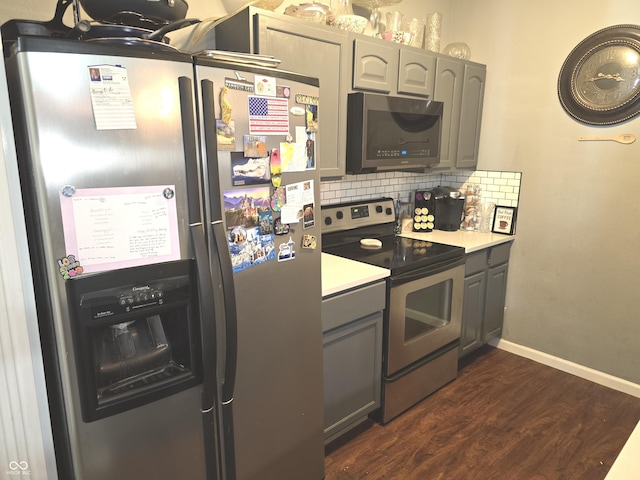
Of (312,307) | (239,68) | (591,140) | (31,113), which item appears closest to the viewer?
(31,113)

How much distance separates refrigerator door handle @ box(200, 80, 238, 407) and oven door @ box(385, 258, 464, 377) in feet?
3.38

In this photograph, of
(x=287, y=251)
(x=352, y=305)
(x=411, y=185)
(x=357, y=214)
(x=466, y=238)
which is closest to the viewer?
(x=287, y=251)

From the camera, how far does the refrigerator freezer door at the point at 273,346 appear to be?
1.31 metres

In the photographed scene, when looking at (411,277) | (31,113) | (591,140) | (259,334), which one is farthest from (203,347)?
(591,140)

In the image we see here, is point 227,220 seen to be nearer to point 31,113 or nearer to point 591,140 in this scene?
point 31,113

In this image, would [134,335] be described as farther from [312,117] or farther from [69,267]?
[312,117]

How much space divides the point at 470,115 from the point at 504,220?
2.69ft

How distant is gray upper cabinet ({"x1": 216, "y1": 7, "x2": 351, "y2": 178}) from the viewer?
1.79 metres

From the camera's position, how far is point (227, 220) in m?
1.31

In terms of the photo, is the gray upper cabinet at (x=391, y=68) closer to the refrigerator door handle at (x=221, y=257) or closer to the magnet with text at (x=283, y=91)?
the magnet with text at (x=283, y=91)

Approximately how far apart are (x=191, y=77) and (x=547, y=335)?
2982mm

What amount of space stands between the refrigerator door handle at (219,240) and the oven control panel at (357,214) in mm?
1285

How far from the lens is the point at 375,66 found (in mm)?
2305

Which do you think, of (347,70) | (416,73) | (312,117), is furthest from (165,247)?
(416,73)
